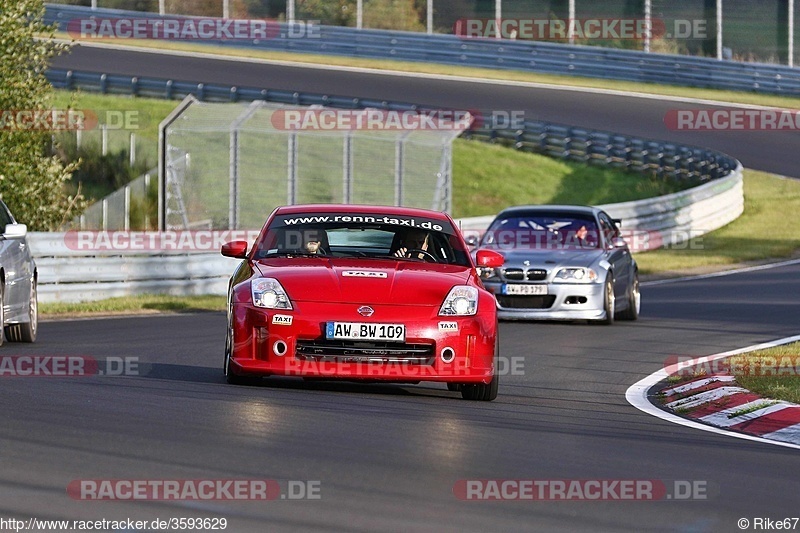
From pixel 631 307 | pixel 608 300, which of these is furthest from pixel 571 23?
pixel 608 300

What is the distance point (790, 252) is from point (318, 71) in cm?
1937

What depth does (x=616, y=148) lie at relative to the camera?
37.3 meters

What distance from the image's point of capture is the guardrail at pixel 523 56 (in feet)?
140

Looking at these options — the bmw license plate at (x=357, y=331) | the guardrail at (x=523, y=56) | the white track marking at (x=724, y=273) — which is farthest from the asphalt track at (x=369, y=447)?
the guardrail at (x=523, y=56)

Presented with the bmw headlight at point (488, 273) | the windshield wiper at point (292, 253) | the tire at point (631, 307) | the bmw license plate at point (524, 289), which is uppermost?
the windshield wiper at point (292, 253)

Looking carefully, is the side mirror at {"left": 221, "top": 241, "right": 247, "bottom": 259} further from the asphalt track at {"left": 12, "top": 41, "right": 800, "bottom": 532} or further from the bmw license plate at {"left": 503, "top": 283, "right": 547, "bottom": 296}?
the bmw license plate at {"left": 503, "top": 283, "right": 547, "bottom": 296}

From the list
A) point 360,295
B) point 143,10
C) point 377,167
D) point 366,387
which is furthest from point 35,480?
point 143,10

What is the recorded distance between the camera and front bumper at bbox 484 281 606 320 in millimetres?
17812

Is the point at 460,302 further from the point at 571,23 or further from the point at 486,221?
the point at 571,23

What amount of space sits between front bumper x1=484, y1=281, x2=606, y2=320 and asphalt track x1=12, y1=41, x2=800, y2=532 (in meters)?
3.74

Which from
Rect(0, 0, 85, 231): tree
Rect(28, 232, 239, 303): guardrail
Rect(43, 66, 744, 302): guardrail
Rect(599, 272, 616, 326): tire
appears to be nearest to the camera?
Rect(599, 272, 616, 326): tire

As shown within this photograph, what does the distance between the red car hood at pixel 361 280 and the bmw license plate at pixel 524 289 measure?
6675 millimetres

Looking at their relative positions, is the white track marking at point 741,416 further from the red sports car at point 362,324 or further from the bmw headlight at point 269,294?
the bmw headlight at point 269,294

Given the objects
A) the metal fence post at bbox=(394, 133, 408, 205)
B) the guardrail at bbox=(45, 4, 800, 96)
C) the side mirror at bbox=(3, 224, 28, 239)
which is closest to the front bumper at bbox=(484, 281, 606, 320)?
the side mirror at bbox=(3, 224, 28, 239)
